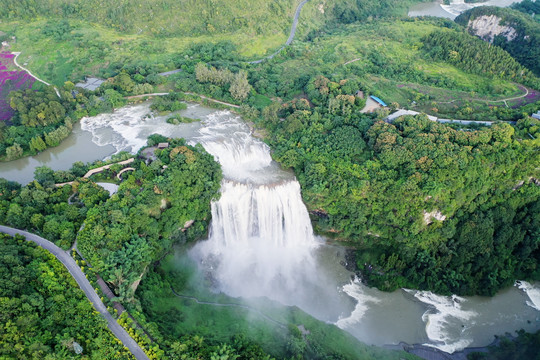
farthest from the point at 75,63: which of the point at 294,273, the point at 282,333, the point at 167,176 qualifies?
the point at 282,333

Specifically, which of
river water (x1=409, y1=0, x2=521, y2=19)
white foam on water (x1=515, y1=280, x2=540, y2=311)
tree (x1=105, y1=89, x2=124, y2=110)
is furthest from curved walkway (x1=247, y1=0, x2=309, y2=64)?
white foam on water (x1=515, y1=280, x2=540, y2=311)

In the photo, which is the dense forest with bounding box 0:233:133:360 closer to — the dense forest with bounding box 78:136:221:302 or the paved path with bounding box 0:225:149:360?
the paved path with bounding box 0:225:149:360

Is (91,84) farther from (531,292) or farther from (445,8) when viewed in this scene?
(445,8)

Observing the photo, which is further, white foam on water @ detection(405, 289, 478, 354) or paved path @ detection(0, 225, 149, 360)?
white foam on water @ detection(405, 289, 478, 354)

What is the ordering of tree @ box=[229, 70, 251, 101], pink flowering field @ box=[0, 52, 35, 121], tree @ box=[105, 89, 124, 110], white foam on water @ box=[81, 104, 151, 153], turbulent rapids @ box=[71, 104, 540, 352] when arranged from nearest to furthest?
turbulent rapids @ box=[71, 104, 540, 352]
white foam on water @ box=[81, 104, 151, 153]
tree @ box=[105, 89, 124, 110]
tree @ box=[229, 70, 251, 101]
pink flowering field @ box=[0, 52, 35, 121]

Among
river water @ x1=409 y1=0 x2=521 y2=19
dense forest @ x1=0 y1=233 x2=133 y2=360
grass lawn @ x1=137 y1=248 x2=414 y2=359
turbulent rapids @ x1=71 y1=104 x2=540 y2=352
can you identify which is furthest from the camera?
river water @ x1=409 y1=0 x2=521 y2=19

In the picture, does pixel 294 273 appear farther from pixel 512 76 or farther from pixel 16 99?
pixel 512 76

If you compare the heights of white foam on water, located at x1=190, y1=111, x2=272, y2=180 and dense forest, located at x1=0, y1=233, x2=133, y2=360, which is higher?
white foam on water, located at x1=190, y1=111, x2=272, y2=180

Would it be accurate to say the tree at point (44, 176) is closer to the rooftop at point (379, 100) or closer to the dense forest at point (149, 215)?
the dense forest at point (149, 215)
